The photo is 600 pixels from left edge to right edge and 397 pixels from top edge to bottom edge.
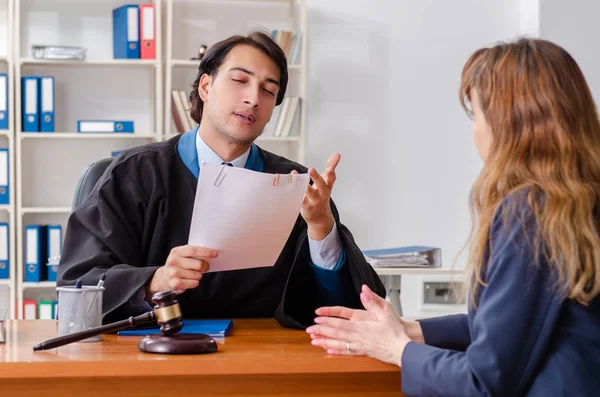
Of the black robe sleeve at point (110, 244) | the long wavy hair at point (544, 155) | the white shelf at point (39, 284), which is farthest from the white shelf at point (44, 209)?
the long wavy hair at point (544, 155)

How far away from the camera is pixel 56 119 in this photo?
4289mm

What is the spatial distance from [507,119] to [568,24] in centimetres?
330

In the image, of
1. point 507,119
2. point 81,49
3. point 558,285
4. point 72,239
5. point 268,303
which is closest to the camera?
point 558,285

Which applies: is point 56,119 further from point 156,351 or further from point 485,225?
point 485,225

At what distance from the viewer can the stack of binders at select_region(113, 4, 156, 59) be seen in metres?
4.09

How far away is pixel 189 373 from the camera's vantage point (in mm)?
1302

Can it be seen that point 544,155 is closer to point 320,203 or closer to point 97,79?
point 320,203

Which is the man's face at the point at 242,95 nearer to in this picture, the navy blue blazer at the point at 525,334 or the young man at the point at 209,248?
the young man at the point at 209,248

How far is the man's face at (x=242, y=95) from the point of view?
213cm

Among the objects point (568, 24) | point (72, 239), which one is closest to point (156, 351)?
point (72, 239)

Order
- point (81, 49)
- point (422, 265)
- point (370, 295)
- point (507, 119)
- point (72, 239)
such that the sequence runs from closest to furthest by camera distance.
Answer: point (507, 119) < point (370, 295) < point (72, 239) < point (422, 265) < point (81, 49)

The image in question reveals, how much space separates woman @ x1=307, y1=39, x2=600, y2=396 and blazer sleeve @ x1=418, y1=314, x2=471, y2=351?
152 millimetres

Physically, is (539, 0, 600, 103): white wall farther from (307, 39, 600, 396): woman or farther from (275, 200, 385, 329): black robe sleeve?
(307, 39, 600, 396): woman

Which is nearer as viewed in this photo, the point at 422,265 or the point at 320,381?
the point at 320,381
